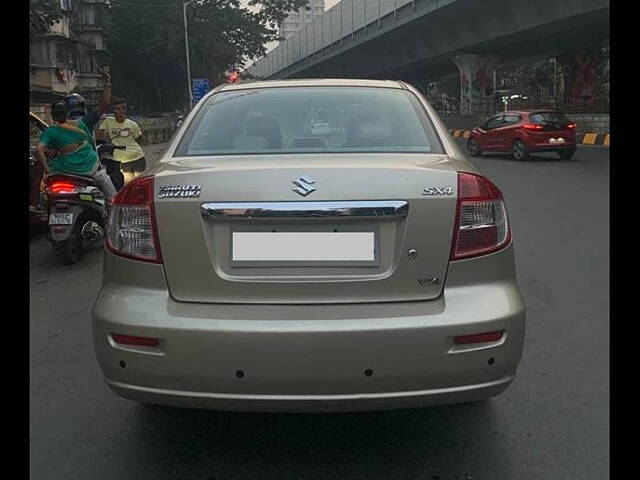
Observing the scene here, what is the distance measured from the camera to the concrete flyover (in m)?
24.5

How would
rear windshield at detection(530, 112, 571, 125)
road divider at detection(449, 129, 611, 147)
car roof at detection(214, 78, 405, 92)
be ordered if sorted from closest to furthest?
car roof at detection(214, 78, 405, 92) < rear windshield at detection(530, 112, 571, 125) < road divider at detection(449, 129, 611, 147)

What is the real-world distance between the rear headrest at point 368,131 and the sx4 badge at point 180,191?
2.83 ft

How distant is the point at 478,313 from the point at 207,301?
1.01 meters

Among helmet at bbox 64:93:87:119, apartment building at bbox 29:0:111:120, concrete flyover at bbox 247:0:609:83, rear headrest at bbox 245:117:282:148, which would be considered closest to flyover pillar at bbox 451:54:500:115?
concrete flyover at bbox 247:0:609:83

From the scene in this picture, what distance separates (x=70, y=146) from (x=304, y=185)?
15.8 feet

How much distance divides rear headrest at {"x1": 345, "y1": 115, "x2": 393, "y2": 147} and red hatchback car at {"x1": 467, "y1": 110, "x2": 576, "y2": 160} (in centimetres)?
1524

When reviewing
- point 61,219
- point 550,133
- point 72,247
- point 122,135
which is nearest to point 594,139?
point 550,133

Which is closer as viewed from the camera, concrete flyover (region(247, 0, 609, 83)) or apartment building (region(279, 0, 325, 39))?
concrete flyover (region(247, 0, 609, 83))

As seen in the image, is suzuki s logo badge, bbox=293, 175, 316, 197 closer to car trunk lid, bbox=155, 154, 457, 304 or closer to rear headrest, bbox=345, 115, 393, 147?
car trunk lid, bbox=155, 154, 457, 304

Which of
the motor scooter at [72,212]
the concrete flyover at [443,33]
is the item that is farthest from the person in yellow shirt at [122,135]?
the concrete flyover at [443,33]

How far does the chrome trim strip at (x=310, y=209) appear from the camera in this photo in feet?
7.87

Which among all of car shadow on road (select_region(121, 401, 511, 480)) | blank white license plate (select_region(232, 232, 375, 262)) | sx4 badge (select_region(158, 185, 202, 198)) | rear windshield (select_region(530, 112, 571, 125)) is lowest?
car shadow on road (select_region(121, 401, 511, 480))

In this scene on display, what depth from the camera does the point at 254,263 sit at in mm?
2445

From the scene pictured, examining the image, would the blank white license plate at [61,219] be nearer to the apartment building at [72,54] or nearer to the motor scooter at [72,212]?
the motor scooter at [72,212]
